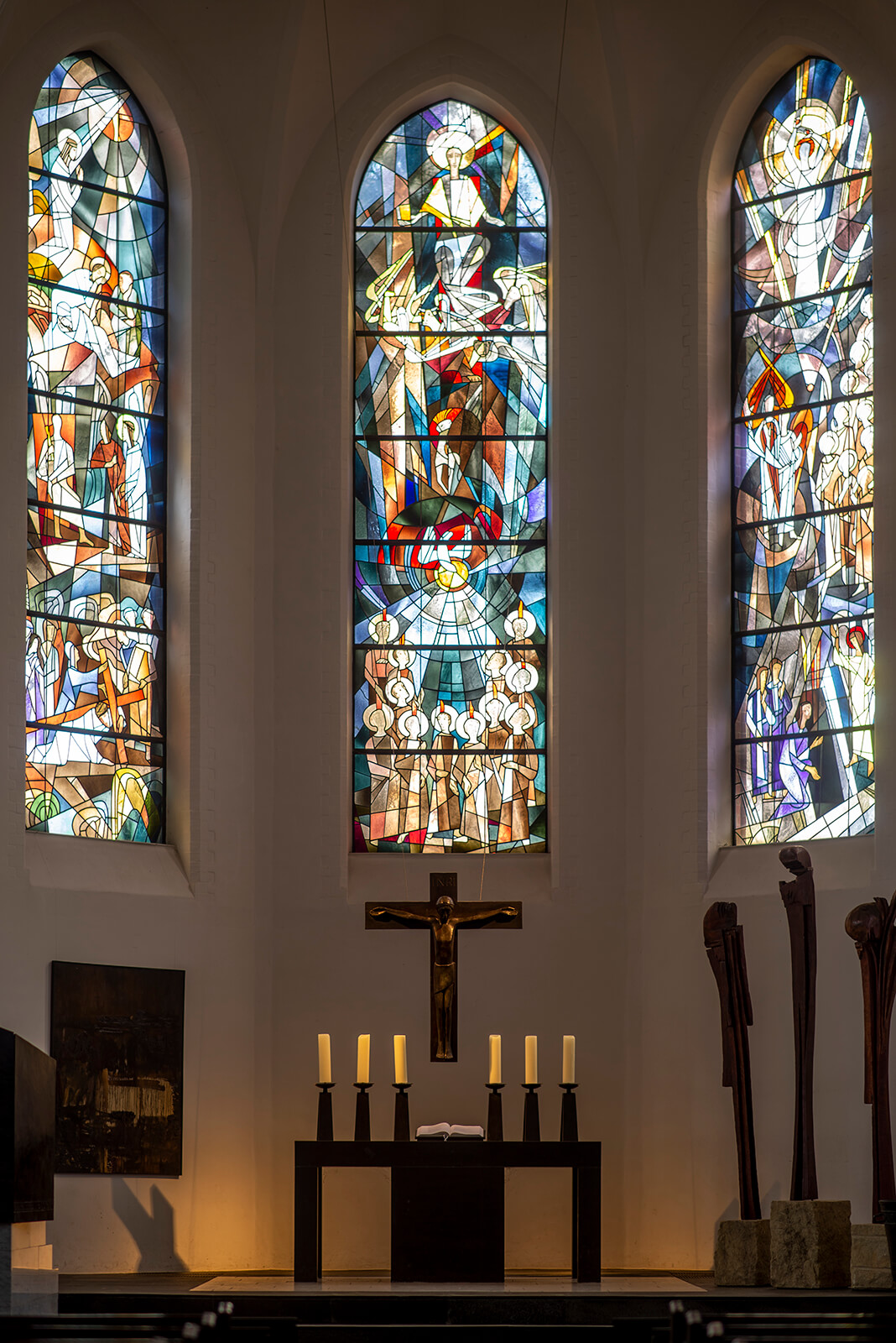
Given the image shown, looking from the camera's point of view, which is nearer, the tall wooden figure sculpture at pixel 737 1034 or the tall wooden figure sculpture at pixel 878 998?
the tall wooden figure sculpture at pixel 878 998

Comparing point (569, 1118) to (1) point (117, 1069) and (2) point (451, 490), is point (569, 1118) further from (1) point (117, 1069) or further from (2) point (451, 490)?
(2) point (451, 490)

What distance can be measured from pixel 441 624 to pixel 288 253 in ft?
9.05

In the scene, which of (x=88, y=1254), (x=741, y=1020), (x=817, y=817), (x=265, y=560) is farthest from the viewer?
(x=265, y=560)

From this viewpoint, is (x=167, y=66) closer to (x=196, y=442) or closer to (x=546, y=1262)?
(x=196, y=442)

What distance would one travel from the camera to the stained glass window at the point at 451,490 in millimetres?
12867

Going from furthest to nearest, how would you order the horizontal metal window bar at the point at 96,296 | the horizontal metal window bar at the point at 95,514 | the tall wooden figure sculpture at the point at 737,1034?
the horizontal metal window bar at the point at 96,296, the horizontal metal window bar at the point at 95,514, the tall wooden figure sculpture at the point at 737,1034

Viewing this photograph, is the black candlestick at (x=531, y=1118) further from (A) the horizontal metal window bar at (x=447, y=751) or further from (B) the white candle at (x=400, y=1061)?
(A) the horizontal metal window bar at (x=447, y=751)

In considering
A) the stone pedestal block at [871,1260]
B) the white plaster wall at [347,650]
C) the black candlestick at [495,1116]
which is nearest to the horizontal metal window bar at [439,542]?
the white plaster wall at [347,650]

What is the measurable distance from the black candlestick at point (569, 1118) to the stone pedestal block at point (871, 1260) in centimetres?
151

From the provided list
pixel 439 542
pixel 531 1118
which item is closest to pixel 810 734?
pixel 439 542

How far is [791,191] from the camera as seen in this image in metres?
Result: 12.9

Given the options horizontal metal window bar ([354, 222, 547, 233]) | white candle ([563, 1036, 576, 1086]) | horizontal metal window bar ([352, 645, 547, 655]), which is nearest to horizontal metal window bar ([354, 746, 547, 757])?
horizontal metal window bar ([352, 645, 547, 655])

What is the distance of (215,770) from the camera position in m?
12.4

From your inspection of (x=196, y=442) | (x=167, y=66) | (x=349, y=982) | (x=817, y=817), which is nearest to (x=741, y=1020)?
(x=817, y=817)
